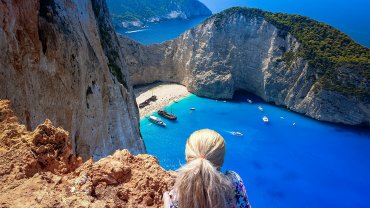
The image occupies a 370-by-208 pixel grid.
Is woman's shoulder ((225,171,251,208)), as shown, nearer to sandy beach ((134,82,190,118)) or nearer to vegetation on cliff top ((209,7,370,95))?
sandy beach ((134,82,190,118))

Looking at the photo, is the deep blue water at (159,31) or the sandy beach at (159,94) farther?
the deep blue water at (159,31)

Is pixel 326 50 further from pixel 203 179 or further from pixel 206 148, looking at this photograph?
pixel 203 179

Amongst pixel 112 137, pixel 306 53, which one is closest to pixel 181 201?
pixel 112 137

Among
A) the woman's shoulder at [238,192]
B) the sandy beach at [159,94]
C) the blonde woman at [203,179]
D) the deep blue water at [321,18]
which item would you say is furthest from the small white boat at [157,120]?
the deep blue water at [321,18]

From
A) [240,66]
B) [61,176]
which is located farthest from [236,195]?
[240,66]

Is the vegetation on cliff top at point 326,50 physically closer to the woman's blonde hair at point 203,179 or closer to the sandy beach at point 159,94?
the sandy beach at point 159,94

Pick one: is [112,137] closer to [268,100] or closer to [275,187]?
[275,187]

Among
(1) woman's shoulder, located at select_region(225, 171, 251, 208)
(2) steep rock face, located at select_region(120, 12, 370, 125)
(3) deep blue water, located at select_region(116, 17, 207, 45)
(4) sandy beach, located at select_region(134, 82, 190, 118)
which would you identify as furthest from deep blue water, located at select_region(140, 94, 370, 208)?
(3) deep blue water, located at select_region(116, 17, 207, 45)
